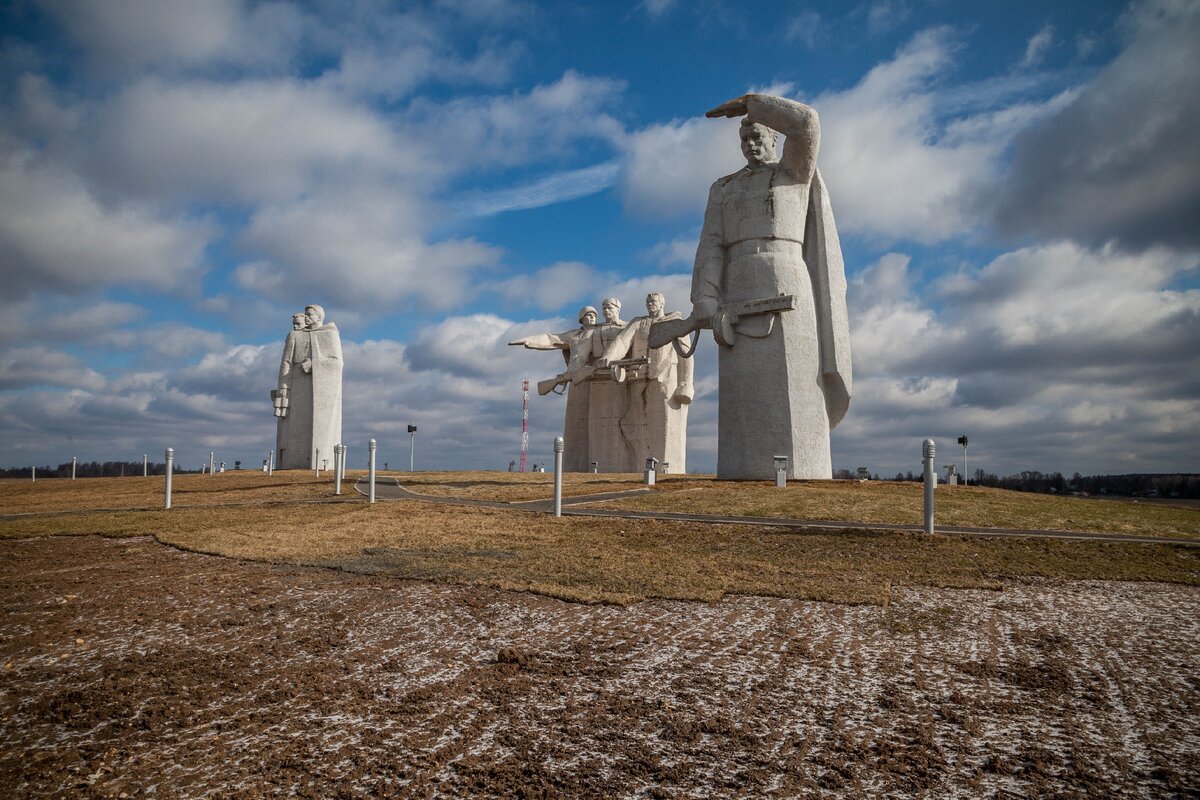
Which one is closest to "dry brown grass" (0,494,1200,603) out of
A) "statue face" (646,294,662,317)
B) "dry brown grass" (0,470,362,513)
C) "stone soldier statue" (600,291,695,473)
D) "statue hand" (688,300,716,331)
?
"dry brown grass" (0,470,362,513)

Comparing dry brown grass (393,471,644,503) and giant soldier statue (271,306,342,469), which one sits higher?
giant soldier statue (271,306,342,469)

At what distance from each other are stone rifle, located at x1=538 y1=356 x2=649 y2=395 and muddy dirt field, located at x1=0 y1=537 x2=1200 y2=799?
2376 centimetres

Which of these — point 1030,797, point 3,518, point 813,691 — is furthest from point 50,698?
point 3,518

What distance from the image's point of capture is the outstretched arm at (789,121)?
18578 mm

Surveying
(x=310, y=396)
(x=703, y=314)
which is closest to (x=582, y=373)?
(x=703, y=314)

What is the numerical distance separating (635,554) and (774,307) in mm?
12238

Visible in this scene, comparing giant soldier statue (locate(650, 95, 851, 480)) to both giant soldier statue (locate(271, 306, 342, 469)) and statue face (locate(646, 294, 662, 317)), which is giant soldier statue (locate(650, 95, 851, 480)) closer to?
statue face (locate(646, 294, 662, 317))

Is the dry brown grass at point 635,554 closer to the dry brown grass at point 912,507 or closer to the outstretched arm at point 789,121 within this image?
the dry brown grass at point 912,507

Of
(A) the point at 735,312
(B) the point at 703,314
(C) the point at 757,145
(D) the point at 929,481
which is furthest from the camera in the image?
(B) the point at 703,314

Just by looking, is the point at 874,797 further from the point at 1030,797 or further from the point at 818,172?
the point at 818,172

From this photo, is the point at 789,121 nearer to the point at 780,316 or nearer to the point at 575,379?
the point at 780,316

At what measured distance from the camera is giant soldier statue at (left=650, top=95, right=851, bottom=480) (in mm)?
19750

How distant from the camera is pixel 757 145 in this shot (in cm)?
2064

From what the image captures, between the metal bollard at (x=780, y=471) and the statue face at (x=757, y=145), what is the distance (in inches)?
327
